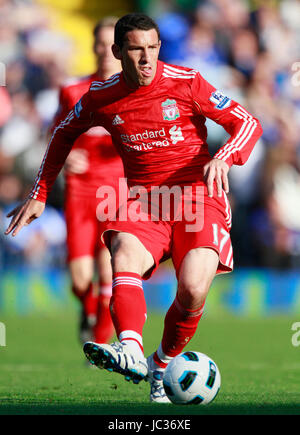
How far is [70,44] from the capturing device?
16859 mm

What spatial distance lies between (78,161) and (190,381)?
4072 millimetres

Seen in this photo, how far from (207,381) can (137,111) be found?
5.81 feet

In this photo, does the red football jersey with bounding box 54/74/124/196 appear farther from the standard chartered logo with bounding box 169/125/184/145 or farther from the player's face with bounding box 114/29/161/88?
the player's face with bounding box 114/29/161/88

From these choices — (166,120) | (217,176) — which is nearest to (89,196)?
(166,120)

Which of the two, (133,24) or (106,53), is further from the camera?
(106,53)

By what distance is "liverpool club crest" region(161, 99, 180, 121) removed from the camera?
552cm

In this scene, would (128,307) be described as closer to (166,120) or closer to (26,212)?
(26,212)

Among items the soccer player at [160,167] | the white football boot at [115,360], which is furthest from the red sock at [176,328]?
the white football boot at [115,360]

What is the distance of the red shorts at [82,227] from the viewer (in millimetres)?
8602

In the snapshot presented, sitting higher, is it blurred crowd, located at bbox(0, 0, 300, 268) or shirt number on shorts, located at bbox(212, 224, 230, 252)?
shirt number on shorts, located at bbox(212, 224, 230, 252)

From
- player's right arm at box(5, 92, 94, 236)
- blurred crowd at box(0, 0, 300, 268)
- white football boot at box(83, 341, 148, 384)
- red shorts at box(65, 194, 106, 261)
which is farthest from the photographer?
blurred crowd at box(0, 0, 300, 268)

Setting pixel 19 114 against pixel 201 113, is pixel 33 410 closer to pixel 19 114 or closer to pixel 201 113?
pixel 201 113

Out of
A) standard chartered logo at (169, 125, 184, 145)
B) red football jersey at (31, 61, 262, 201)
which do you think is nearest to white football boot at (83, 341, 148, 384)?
red football jersey at (31, 61, 262, 201)

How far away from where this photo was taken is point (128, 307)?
202 inches
